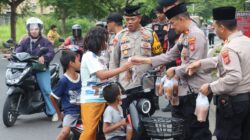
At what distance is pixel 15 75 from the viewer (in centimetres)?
884

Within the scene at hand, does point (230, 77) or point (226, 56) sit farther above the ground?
point (226, 56)

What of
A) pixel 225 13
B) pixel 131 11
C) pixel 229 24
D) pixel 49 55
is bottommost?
pixel 49 55

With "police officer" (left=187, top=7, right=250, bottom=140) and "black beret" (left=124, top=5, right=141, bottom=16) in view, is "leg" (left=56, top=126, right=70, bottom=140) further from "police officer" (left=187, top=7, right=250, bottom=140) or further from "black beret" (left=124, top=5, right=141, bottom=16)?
"police officer" (left=187, top=7, right=250, bottom=140)

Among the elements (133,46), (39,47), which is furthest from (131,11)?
(39,47)

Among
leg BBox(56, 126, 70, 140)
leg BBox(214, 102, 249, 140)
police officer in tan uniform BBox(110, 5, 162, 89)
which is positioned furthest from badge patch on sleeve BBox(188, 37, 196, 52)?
leg BBox(56, 126, 70, 140)

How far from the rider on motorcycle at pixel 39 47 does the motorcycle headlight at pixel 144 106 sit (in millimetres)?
3357

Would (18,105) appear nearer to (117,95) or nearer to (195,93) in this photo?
(117,95)

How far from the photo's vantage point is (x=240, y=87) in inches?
188

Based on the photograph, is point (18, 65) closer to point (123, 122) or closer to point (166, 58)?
point (123, 122)

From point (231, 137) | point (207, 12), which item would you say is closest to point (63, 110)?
point (231, 137)

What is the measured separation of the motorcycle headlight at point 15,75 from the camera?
8758 millimetres

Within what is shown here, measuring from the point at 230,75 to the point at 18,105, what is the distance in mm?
5152

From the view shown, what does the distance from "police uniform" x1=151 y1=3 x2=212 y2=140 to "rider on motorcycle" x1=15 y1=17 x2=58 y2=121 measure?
3981mm

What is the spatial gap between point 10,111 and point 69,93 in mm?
2651
